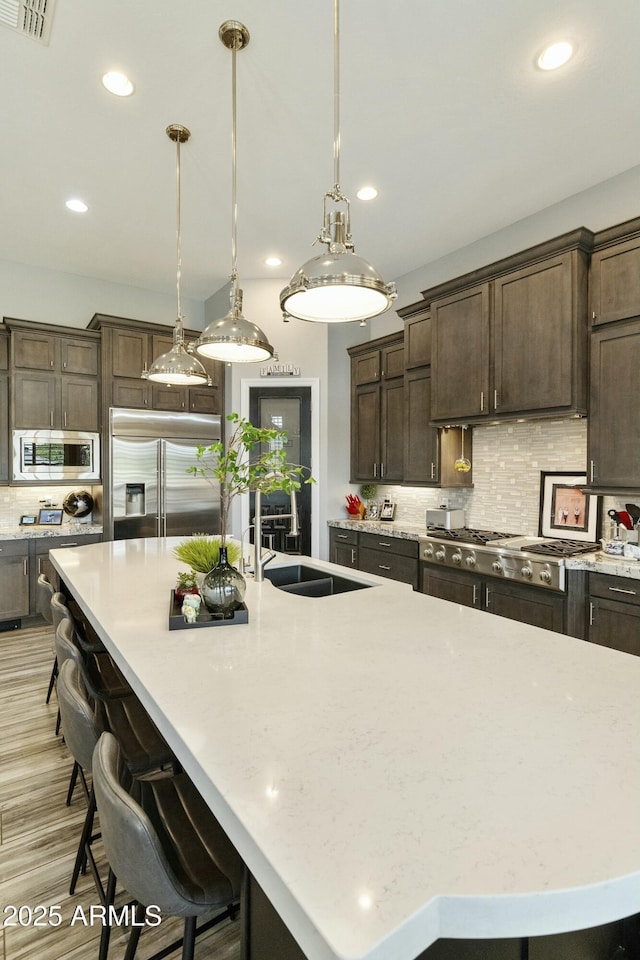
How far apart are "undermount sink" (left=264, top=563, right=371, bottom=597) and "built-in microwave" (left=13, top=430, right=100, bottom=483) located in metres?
3.03

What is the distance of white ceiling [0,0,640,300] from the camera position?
2.18m

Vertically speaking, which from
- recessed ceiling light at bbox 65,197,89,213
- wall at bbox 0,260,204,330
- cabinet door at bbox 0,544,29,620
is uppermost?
recessed ceiling light at bbox 65,197,89,213

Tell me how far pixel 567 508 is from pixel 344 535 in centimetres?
209

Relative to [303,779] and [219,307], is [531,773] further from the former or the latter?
[219,307]

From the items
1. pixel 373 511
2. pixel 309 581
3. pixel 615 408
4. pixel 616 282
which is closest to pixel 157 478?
pixel 373 511

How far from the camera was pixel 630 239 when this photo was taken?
2934 millimetres

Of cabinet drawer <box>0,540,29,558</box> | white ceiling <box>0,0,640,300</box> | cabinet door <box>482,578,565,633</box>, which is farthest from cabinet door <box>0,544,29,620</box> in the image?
cabinet door <box>482,578,565,633</box>

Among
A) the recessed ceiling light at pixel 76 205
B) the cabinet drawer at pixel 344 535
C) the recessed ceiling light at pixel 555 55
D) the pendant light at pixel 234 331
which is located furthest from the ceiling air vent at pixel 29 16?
the cabinet drawer at pixel 344 535

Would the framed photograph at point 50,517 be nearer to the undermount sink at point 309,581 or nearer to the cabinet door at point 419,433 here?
the undermount sink at point 309,581

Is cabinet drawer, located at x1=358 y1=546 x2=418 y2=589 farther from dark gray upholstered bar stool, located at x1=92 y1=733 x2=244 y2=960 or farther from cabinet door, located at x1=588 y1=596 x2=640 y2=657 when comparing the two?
dark gray upholstered bar stool, located at x1=92 y1=733 x2=244 y2=960

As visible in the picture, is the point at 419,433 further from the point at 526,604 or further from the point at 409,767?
the point at 409,767

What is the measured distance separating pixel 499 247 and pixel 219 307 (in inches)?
118

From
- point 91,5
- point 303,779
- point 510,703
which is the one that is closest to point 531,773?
point 510,703

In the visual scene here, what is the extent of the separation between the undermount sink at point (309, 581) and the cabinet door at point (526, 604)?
106 cm
